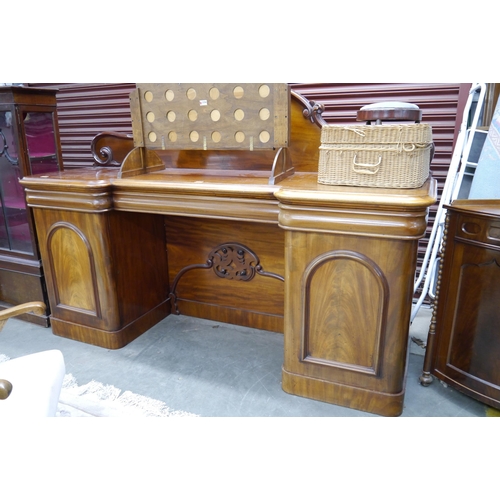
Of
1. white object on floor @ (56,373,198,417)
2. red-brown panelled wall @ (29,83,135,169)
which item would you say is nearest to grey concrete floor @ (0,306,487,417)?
white object on floor @ (56,373,198,417)

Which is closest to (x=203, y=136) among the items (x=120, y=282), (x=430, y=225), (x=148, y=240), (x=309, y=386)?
(x=148, y=240)

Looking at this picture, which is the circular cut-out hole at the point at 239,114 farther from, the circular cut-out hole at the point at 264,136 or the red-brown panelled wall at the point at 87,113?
the red-brown panelled wall at the point at 87,113

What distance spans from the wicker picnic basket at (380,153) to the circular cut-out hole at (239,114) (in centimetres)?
54

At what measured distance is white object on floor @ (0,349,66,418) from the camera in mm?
1309

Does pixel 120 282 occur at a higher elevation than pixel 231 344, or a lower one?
higher

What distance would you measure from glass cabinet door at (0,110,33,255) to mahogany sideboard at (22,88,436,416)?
1.01ft

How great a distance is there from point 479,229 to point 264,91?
3.84 feet

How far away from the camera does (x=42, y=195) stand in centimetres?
238

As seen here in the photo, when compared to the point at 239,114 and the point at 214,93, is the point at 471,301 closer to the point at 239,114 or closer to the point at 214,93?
the point at 239,114

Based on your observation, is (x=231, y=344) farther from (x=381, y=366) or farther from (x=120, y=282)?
(x=381, y=366)

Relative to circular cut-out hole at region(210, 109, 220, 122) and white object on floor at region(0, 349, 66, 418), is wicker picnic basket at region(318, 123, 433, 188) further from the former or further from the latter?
white object on floor at region(0, 349, 66, 418)

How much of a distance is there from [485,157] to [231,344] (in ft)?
5.90

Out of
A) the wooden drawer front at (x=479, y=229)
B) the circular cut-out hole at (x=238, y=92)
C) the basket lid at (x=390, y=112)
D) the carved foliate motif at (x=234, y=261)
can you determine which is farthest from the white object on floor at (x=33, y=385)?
the wooden drawer front at (x=479, y=229)

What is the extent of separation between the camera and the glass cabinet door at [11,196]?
2.55 m
